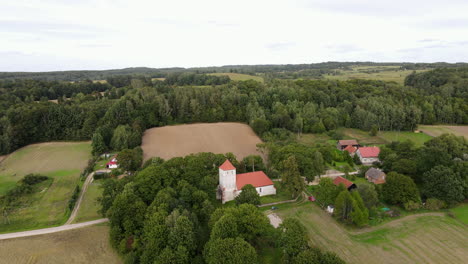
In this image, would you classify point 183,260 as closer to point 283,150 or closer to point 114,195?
point 114,195

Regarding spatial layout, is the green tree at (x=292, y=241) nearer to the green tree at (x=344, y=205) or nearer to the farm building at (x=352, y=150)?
the green tree at (x=344, y=205)

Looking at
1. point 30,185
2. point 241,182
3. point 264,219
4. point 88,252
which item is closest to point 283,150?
point 241,182

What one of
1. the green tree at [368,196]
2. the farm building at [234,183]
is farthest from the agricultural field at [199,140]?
the green tree at [368,196]

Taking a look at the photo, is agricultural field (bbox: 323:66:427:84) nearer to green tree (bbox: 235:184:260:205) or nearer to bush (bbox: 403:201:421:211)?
bush (bbox: 403:201:421:211)

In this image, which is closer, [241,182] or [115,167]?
[241,182]

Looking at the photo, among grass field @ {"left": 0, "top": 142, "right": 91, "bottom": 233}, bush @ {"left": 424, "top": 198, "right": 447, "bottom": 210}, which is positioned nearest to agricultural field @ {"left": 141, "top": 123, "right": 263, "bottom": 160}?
grass field @ {"left": 0, "top": 142, "right": 91, "bottom": 233}

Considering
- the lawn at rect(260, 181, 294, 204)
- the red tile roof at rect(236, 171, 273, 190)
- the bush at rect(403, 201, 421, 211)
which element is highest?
the red tile roof at rect(236, 171, 273, 190)
